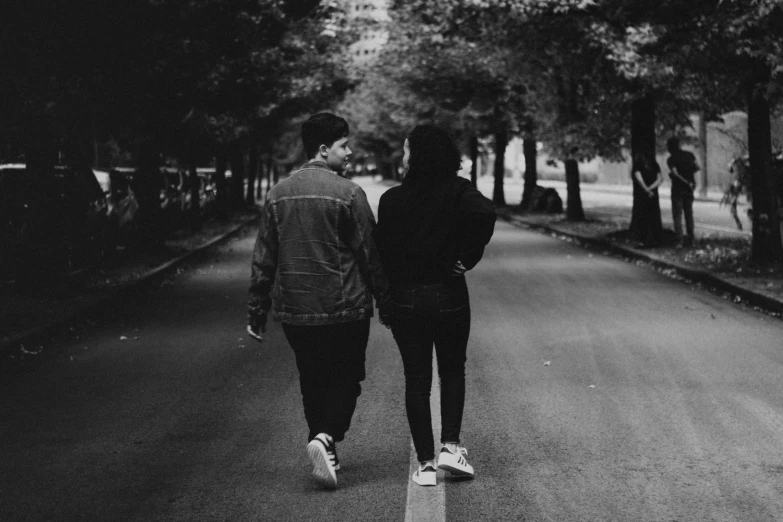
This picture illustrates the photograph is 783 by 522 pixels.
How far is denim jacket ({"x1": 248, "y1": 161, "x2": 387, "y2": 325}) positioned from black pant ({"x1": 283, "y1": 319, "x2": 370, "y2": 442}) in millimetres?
90

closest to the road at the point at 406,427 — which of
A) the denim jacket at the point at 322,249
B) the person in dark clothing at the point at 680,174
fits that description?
the denim jacket at the point at 322,249

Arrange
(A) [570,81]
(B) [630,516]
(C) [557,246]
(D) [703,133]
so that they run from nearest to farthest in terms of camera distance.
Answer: (B) [630,516] → (C) [557,246] → (A) [570,81] → (D) [703,133]

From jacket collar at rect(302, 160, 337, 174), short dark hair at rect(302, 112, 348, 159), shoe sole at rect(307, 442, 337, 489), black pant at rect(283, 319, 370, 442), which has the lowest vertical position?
shoe sole at rect(307, 442, 337, 489)

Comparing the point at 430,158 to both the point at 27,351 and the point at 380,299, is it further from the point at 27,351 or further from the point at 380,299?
the point at 27,351

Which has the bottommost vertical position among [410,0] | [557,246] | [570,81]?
[557,246]

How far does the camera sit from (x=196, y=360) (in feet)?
33.9

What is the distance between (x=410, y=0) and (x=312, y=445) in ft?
79.0

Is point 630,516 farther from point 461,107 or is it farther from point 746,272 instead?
point 461,107

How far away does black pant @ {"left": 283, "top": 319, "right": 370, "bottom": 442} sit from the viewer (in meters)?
5.93

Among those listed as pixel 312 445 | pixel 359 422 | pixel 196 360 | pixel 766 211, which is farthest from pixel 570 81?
pixel 312 445

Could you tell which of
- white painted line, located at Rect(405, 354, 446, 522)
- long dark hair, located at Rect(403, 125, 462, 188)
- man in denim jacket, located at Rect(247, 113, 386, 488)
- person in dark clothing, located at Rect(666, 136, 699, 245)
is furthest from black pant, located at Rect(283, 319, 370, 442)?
person in dark clothing, located at Rect(666, 136, 699, 245)

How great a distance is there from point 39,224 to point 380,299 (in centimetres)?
1053

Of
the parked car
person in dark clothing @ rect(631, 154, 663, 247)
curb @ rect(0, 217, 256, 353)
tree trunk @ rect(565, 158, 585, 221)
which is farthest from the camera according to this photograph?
tree trunk @ rect(565, 158, 585, 221)

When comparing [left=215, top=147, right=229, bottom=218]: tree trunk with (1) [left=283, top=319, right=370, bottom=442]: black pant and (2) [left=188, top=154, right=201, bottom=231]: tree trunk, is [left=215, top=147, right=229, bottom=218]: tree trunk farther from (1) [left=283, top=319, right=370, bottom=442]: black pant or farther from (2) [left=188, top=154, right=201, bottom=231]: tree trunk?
(1) [left=283, top=319, right=370, bottom=442]: black pant
